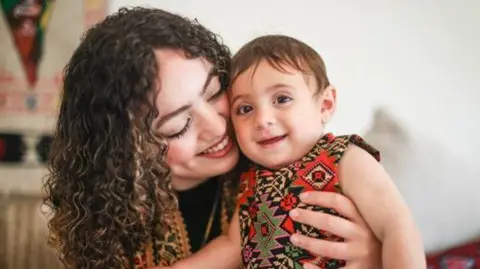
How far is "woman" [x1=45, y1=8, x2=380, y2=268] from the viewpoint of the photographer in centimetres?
96

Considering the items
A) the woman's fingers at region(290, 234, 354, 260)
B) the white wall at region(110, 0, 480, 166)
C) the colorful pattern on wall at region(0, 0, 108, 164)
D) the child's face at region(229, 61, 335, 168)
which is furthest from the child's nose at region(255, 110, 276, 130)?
the colorful pattern on wall at region(0, 0, 108, 164)

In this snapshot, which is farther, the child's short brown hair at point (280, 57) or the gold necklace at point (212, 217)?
the gold necklace at point (212, 217)

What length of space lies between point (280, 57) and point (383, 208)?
345 mm

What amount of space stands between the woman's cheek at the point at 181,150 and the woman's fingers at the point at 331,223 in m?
0.26

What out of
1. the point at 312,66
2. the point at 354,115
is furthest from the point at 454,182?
the point at 312,66

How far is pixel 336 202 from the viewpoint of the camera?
0.94 metres

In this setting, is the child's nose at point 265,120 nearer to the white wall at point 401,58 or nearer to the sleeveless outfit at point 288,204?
the sleeveless outfit at point 288,204

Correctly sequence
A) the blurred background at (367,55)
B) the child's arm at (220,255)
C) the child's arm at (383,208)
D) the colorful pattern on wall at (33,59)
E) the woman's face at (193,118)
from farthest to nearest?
the colorful pattern on wall at (33,59) → the blurred background at (367,55) → the child's arm at (220,255) → the woman's face at (193,118) → the child's arm at (383,208)

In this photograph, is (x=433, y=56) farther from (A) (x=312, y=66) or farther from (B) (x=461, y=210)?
(A) (x=312, y=66)

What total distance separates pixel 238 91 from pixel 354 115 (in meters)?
0.82

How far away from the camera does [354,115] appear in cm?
174

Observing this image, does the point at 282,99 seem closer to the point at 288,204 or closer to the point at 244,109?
the point at 244,109

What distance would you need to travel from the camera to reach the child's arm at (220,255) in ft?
3.58

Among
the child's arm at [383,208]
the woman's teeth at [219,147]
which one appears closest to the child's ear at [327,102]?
the child's arm at [383,208]
